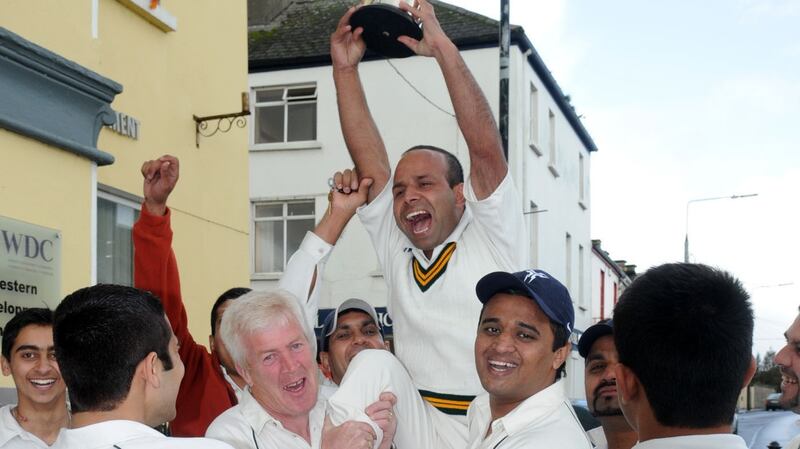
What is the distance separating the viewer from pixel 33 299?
638 cm

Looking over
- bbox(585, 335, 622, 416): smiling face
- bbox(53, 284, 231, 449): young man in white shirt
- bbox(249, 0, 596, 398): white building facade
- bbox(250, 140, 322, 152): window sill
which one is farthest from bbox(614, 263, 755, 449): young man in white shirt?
bbox(250, 140, 322, 152): window sill

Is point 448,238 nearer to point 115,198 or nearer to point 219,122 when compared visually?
point 115,198

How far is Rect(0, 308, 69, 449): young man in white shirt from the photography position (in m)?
4.38

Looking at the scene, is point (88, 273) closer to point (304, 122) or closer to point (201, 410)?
point (201, 410)

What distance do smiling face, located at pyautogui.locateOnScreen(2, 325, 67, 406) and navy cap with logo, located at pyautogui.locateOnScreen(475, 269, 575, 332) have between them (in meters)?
2.21

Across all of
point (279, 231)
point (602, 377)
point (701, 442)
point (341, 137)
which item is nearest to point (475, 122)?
point (602, 377)

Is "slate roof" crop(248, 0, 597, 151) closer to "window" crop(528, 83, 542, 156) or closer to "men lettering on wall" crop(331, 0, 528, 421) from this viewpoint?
"window" crop(528, 83, 542, 156)

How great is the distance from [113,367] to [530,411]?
4.21ft

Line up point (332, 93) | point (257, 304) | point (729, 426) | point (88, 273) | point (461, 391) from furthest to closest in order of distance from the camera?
point (332, 93), point (88, 273), point (461, 391), point (257, 304), point (729, 426)

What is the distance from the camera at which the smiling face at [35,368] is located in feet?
14.6

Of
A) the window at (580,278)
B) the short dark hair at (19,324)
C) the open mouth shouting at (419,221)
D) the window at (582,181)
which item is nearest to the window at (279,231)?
the window at (582,181)

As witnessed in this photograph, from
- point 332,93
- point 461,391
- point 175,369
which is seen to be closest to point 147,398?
point 175,369

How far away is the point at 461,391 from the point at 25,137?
4.01m

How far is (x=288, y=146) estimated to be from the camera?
18.9 m
